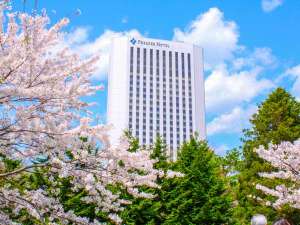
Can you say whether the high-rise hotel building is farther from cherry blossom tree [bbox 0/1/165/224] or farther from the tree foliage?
cherry blossom tree [bbox 0/1/165/224]

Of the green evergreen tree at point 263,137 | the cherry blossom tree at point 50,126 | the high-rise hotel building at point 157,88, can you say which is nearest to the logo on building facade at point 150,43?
the high-rise hotel building at point 157,88

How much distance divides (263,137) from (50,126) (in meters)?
19.1

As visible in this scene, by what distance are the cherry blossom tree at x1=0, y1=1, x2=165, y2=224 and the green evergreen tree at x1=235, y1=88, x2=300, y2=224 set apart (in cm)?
1596

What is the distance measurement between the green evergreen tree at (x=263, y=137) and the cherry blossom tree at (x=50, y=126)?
16.0 meters

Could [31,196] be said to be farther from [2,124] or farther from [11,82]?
[11,82]

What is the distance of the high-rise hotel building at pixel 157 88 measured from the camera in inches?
5655

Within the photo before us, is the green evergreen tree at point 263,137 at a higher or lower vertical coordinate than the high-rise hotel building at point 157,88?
lower

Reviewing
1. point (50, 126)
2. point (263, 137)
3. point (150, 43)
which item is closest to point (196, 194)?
point (263, 137)

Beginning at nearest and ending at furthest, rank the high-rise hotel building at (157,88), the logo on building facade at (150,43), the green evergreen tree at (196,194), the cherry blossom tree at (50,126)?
the cherry blossom tree at (50,126) → the green evergreen tree at (196,194) → the high-rise hotel building at (157,88) → the logo on building facade at (150,43)

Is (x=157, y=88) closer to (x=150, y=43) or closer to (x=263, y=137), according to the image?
(x=150, y=43)

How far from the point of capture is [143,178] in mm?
7234

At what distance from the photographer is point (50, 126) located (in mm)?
6570

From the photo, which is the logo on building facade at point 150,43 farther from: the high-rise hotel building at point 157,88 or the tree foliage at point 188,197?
the tree foliage at point 188,197

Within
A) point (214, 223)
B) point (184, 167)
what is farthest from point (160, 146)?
point (214, 223)
